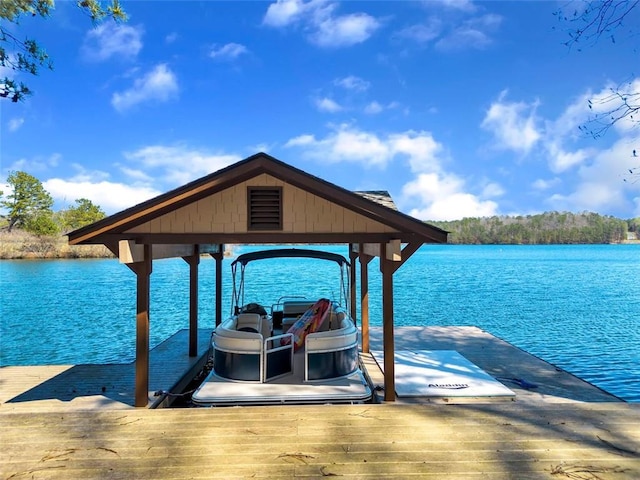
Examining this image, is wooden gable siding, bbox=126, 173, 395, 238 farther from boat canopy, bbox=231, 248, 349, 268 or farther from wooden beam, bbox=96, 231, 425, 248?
boat canopy, bbox=231, 248, 349, 268

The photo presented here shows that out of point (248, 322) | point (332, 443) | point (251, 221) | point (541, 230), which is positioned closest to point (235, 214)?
point (251, 221)

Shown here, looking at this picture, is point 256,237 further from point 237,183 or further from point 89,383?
point 89,383

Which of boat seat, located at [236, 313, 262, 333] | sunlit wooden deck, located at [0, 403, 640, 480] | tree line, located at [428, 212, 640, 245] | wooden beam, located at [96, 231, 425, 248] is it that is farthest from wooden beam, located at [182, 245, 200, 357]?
tree line, located at [428, 212, 640, 245]

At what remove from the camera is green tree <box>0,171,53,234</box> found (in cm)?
3944

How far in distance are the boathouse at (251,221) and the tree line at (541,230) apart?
82.3m

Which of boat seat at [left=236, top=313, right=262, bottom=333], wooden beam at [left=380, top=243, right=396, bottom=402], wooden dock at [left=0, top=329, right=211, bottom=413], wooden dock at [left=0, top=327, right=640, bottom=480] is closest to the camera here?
wooden dock at [left=0, top=327, right=640, bottom=480]

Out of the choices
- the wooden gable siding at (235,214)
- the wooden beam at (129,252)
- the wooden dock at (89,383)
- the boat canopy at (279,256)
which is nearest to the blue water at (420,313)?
the wooden dock at (89,383)

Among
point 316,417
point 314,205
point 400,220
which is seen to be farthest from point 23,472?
point 400,220

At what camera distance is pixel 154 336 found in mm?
11586

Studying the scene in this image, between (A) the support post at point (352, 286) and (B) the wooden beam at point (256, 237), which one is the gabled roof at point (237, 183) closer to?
(B) the wooden beam at point (256, 237)

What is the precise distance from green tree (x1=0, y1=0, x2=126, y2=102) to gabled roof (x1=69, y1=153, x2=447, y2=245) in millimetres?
3445

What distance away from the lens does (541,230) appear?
86312 mm

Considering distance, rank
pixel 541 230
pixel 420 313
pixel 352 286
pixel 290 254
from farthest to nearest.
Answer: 1. pixel 541 230
2. pixel 420 313
3. pixel 352 286
4. pixel 290 254

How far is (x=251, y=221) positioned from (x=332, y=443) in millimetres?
2497
